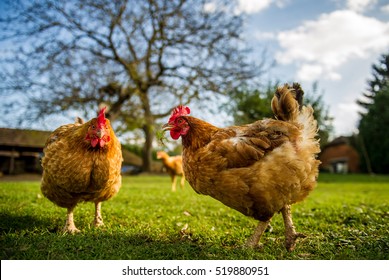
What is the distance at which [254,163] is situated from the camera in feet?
9.29

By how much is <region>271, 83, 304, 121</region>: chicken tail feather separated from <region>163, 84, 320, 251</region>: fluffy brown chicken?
0.06ft

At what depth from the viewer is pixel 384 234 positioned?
11.1 ft

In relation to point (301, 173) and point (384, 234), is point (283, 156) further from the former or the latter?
point (384, 234)

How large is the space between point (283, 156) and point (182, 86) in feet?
45.8

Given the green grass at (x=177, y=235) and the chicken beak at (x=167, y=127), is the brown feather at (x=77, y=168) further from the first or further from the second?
the chicken beak at (x=167, y=127)

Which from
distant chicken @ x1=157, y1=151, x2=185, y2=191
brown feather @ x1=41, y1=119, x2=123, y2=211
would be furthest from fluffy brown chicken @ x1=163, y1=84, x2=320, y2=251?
distant chicken @ x1=157, y1=151, x2=185, y2=191

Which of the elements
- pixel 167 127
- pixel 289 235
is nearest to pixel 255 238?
pixel 289 235

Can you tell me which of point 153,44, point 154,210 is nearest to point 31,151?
point 153,44

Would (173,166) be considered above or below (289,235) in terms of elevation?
above

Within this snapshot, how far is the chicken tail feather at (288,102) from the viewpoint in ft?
11.0

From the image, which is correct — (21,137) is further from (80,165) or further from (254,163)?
(254,163)

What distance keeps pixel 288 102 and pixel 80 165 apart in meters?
2.43

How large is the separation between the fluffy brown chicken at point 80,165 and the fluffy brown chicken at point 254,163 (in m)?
0.82

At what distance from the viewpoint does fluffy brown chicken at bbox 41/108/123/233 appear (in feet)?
10.9
